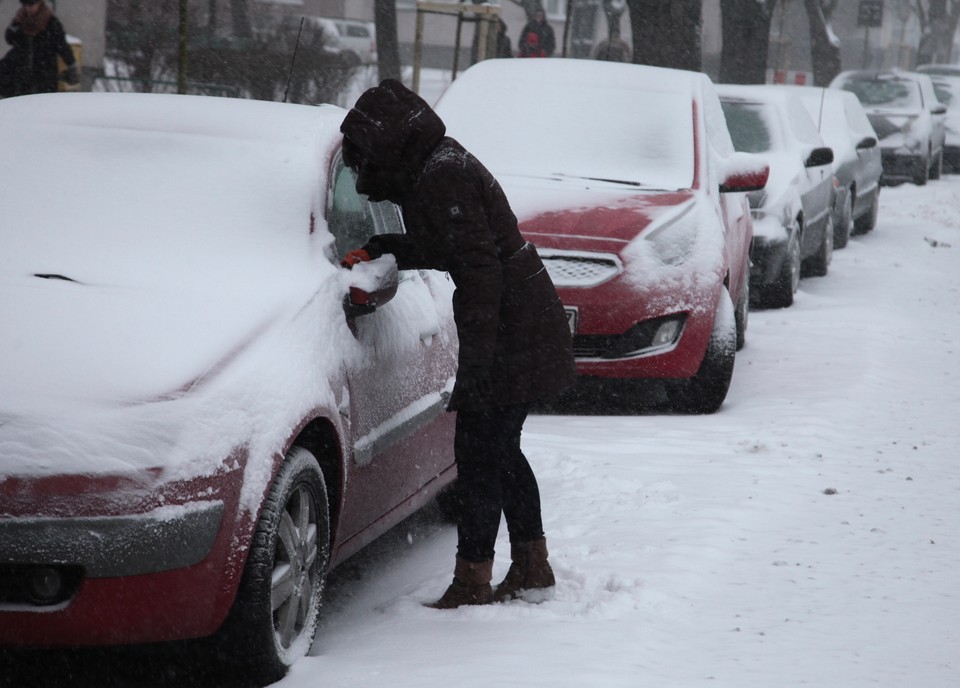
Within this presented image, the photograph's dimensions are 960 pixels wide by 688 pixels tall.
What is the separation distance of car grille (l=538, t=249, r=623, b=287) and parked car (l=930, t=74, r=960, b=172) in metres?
23.4

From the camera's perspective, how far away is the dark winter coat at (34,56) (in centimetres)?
1302

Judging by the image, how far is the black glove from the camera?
4.42 meters

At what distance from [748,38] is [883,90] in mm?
3405

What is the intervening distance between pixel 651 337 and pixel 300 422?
13.0ft

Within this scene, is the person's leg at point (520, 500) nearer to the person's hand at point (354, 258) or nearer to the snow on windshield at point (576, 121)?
the person's hand at point (354, 258)

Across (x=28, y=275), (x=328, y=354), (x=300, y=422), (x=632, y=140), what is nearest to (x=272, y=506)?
(x=300, y=422)

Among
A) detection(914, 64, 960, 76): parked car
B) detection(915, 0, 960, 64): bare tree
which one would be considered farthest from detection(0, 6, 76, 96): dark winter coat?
detection(915, 0, 960, 64): bare tree

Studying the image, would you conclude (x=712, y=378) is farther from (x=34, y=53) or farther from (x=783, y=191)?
(x=34, y=53)

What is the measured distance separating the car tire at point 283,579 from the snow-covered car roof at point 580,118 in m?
4.54

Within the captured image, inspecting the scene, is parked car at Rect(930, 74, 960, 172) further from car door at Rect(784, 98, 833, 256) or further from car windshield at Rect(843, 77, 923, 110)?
car door at Rect(784, 98, 833, 256)

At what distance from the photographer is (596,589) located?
4879 millimetres

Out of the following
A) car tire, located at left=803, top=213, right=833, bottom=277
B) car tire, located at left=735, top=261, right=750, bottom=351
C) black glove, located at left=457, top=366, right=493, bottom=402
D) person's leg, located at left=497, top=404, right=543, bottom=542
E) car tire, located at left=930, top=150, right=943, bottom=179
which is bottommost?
car tire, located at left=930, top=150, right=943, bottom=179

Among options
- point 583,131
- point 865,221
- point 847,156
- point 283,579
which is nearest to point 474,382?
point 283,579

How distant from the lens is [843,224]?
52.3 ft
